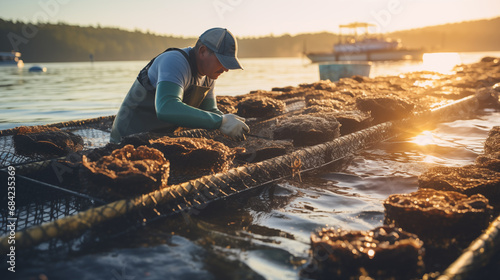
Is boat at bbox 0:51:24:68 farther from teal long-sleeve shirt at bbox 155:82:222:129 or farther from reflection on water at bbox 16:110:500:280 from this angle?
reflection on water at bbox 16:110:500:280

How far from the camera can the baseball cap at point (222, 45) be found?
3650 mm

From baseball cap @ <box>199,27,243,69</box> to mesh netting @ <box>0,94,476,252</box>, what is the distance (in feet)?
3.07

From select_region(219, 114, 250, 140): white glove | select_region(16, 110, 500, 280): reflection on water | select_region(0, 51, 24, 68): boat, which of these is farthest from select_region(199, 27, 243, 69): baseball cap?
select_region(0, 51, 24, 68): boat

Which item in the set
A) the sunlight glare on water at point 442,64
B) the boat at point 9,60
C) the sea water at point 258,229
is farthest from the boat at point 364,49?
the sea water at point 258,229

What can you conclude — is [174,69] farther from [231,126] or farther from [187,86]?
[231,126]

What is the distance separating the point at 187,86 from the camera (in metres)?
3.91

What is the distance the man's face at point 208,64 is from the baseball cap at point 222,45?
0.08 meters

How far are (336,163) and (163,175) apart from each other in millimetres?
2347

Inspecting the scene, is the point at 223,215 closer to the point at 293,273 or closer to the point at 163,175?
the point at 163,175

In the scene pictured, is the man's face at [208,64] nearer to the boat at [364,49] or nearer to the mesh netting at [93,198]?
the mesh netting at [93,198]

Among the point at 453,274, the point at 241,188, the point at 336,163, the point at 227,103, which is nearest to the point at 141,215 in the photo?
the point at 241,188

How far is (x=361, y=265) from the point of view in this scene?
2.15m

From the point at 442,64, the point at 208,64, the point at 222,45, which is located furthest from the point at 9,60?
the point at 222,45

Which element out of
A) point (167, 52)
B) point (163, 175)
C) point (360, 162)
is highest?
point (167, 52)
